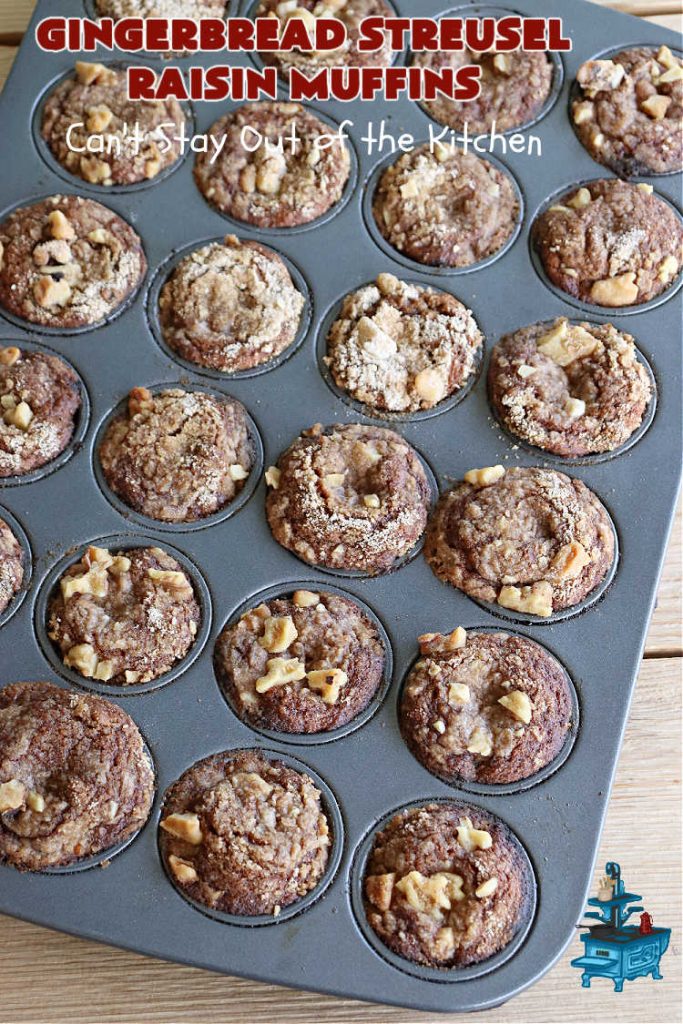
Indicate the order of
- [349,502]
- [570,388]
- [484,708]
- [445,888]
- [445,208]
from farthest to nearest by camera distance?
[445,208], [570,388], [349,502], [484,708], [445,888]

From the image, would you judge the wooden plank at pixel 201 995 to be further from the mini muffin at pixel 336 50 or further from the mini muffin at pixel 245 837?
the mini muffin at pixel 336 50

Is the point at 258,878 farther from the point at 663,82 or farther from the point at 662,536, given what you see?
the point at 663,82

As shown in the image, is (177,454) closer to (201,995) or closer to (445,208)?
(445,208)

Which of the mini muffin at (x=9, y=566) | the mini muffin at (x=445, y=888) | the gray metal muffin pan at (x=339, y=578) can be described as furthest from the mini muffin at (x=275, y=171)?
the mini muffin at (x=445, y=888)

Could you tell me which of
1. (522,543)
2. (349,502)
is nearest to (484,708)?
(522,543)

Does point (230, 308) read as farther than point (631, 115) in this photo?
No

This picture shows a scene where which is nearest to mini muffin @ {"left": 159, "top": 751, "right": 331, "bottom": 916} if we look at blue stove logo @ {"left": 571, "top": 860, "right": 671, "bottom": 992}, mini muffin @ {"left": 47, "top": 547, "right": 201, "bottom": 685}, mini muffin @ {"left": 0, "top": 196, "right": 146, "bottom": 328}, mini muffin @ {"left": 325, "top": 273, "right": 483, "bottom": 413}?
mini muffin @ {"left": 47, "top": 547, "right": 201, "bottom": 685}

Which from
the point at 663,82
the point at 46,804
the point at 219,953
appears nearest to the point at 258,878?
the point at 219,953

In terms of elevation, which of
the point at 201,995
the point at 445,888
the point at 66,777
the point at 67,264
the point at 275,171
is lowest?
the point at 201,995
